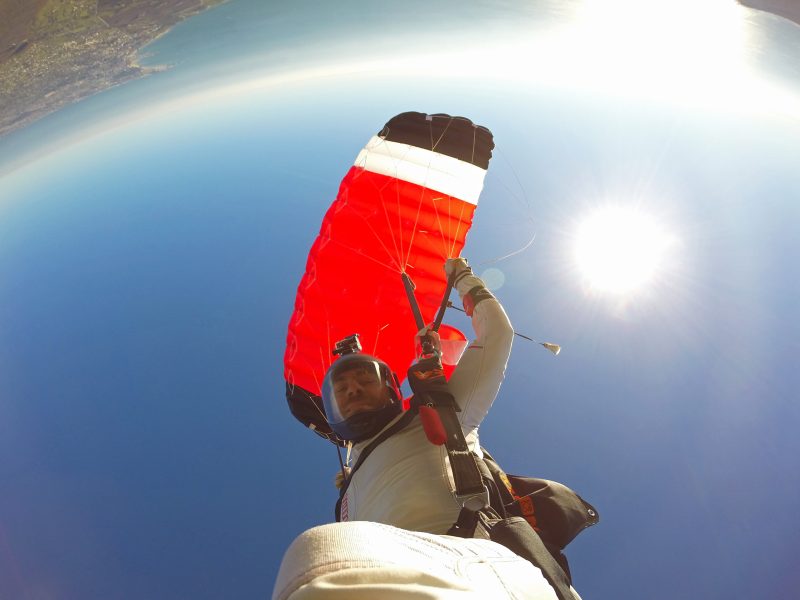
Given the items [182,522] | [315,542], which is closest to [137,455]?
[182,522]

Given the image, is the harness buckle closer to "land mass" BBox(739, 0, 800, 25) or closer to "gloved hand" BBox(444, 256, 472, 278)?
"gloved hand" BBox(444, 256, 472, 278)

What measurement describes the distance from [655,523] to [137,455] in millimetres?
18306

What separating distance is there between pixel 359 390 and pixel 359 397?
0.05 metres

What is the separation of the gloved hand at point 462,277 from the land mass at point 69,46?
41043mm

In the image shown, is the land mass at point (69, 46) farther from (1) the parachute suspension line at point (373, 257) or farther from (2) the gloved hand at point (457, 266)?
(2) the gloved hand at point (457, 266)

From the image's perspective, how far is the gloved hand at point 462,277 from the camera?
3080 mm

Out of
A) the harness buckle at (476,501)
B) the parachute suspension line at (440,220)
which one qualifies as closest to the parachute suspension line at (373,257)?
the parachute suspension line at (440,220)

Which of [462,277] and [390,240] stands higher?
[390,240]

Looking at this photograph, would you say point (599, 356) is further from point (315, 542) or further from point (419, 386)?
point (315, 542)

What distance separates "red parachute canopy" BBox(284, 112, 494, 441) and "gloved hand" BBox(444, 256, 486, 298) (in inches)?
51.0

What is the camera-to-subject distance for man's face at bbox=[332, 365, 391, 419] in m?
2.68

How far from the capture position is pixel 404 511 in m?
1.91

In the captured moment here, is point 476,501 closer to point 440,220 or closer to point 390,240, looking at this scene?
point 390,240

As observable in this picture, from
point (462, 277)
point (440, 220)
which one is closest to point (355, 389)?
point (462, 277)
